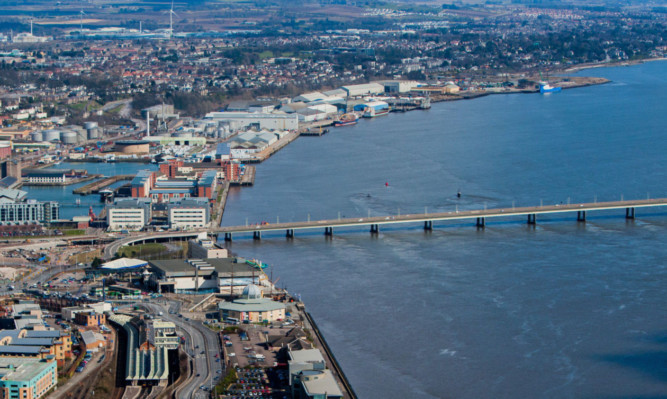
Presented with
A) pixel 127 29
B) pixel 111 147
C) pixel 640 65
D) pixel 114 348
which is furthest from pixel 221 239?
pixel 127 29

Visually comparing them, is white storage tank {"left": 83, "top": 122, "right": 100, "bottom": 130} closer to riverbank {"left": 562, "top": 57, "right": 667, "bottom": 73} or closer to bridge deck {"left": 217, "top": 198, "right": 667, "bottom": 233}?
bridge deck {"left": 217, "top": 198, "right": 667, "bottom": 233}

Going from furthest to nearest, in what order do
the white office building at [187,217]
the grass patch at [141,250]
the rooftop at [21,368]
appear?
the white office building at [187,217]
the grass patch at [141,250]
the rooftop at [21,368]

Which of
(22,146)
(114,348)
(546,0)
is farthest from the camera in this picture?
(546,0)

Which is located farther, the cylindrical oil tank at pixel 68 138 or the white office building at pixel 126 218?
the cylindrical oil tank at pixel 68 138

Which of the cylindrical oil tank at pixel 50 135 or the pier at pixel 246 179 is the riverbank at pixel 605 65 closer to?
the cylindrical oil tank at pixel 50 135

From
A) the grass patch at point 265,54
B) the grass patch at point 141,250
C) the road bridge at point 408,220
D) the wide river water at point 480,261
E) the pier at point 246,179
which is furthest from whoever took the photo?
the grass patch at point 265,54

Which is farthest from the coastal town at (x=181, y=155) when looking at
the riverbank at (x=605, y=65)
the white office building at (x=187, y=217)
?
the riverbank at (x=605, y=65)

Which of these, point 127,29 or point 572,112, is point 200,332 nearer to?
point 572,112
